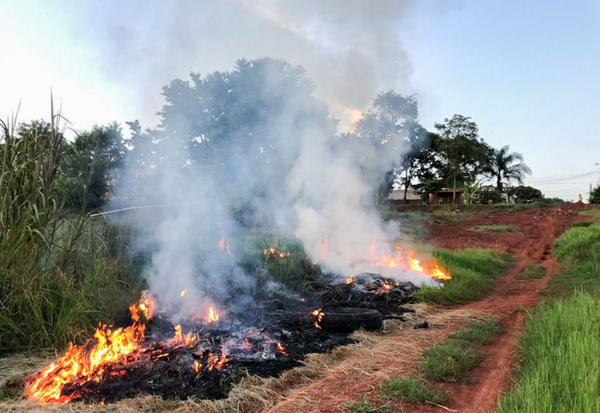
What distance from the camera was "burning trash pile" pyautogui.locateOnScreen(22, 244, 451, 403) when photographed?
3861 millimetres

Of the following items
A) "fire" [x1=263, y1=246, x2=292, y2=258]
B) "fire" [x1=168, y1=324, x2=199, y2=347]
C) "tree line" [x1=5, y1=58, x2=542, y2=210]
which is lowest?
"fire" [x1=168, y1=324, x2=199, y2=347]

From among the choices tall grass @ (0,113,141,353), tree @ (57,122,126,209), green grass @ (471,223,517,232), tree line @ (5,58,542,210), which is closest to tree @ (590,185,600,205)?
green grass @ (471,223,517,232)

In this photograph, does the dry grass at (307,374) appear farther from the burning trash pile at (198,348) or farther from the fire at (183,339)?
the fire at (183,339)

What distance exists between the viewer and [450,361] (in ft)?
15.1

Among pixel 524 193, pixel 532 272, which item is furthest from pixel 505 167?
pixel 532 272

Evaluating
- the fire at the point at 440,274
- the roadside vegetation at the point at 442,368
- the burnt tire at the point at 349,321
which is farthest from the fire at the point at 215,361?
the fire at the point at 440,274

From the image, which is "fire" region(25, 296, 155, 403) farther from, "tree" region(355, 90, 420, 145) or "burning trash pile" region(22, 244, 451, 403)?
"tree" region(355, 90, 420, 145)

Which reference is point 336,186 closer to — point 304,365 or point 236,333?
point 236,333

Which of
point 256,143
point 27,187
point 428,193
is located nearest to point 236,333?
point 27,187

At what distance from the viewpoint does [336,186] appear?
1142cm

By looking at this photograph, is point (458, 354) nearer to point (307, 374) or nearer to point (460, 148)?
point (307, 374)

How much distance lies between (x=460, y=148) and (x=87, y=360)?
34938 mm

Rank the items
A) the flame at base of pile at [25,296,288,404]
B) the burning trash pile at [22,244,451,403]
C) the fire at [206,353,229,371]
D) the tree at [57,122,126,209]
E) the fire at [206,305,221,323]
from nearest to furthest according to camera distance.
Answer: the flame at base of pile at [25,296,288,404] → the burning trash pile at [22,244,451,403] → the fire at [206,353,229,371] → the tree at [57,122,126,209] → the fire at [206,305,221,323]

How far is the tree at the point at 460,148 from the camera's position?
34688 mm
